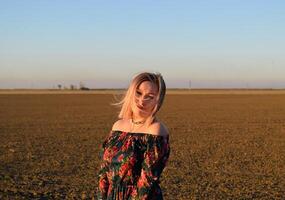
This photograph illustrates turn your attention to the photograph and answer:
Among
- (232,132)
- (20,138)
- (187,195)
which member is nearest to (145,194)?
(187,195)

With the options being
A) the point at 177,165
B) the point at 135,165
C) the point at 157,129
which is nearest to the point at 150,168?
the point at 135,165

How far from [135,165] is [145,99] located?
0.39 metres

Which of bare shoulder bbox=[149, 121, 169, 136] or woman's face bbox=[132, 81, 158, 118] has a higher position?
woman's face bbox=[132, 81, 158, 118]

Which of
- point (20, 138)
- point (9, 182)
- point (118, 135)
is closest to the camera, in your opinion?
point (118, 135)

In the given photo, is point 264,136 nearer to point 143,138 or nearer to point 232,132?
point 232,132

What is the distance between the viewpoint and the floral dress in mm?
2703

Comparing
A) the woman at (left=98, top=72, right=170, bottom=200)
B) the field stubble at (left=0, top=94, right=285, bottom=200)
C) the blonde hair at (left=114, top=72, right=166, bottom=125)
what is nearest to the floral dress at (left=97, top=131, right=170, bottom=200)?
the woman at (left=98, top=72, right=170, bottom=200)

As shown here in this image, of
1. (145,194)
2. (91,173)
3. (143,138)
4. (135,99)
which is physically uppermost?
(135,99)

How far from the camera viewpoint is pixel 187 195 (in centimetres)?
840

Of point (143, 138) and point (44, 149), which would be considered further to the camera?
point (44, 149)

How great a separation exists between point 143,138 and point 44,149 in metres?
12.1

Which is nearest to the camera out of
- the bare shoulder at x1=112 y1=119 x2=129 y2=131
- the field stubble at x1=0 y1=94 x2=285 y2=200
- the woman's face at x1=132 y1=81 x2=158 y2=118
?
the woman's face at x1=132 y1=81 x2=158 y2=118

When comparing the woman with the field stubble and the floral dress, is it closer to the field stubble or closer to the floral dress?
the floral dress

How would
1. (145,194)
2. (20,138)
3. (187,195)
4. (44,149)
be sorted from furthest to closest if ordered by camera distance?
(20,138) → (44,149) → (187,195) → (145,194)
